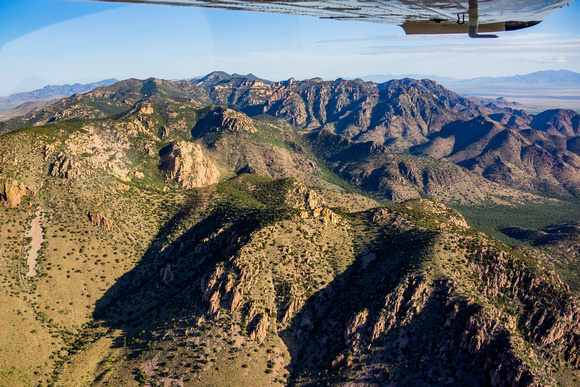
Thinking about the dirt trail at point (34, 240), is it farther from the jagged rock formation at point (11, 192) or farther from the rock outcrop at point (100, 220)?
the rock outcrop at point (100, 220)

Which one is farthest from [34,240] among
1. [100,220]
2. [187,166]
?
[187,166]

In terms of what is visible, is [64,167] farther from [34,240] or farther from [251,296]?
[251,296]

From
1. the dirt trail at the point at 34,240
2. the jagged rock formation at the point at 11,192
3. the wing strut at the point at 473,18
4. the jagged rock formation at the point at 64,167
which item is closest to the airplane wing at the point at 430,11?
the wing strut at the point at 473,18

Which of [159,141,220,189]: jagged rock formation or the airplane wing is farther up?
the airplane wing

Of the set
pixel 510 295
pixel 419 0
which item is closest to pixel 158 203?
pixel 510 295

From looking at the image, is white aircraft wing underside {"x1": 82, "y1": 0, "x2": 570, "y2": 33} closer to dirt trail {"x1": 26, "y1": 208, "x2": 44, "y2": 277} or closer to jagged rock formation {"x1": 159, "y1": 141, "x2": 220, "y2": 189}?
dirt trail {"x1": 26, "y1": 208, "x2": 44, "y2": 277}

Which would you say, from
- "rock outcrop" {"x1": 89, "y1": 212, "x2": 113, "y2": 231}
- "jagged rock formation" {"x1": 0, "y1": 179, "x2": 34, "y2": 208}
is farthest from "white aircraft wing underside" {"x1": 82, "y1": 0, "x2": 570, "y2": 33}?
"jagged rock formation" {"x1": 0, "y1": 179, "x2": 34, "y2": 208}
